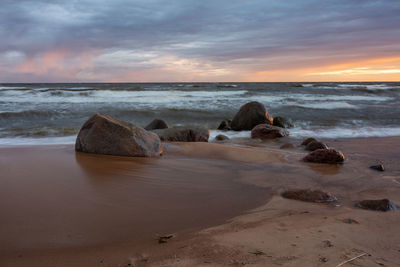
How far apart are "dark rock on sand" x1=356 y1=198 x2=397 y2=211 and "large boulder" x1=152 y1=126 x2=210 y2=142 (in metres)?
4.15

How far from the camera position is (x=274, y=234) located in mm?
1971

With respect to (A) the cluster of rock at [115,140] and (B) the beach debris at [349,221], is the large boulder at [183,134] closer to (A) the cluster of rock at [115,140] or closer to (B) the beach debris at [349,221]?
(A) the cluster of rock at [115,140]

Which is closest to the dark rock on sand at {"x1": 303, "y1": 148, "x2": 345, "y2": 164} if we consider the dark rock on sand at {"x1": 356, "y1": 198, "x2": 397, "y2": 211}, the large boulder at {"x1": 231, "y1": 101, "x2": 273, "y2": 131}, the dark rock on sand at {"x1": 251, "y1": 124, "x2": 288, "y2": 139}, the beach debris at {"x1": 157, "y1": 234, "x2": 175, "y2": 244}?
the dark rock on sand at {"x1": 356, "y1": 198, "x2": 397, "y2": 211}

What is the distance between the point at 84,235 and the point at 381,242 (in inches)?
73.2

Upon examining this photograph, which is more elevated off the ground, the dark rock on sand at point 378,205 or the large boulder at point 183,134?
the large boulder at point 183,134

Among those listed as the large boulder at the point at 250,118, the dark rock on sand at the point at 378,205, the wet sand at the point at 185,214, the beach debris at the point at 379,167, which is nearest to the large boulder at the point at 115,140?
the wet sand at the point at 185,214

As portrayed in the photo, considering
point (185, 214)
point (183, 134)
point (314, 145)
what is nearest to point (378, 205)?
point (185, 214)

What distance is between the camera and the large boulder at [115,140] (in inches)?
177

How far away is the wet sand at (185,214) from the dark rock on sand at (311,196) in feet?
0.31

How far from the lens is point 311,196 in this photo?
9.07 ft

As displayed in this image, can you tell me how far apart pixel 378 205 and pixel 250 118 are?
628cm

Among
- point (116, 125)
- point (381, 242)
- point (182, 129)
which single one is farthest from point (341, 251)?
point (182, 129)

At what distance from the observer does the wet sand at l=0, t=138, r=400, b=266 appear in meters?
1.70

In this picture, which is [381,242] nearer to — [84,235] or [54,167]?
[84,235]
